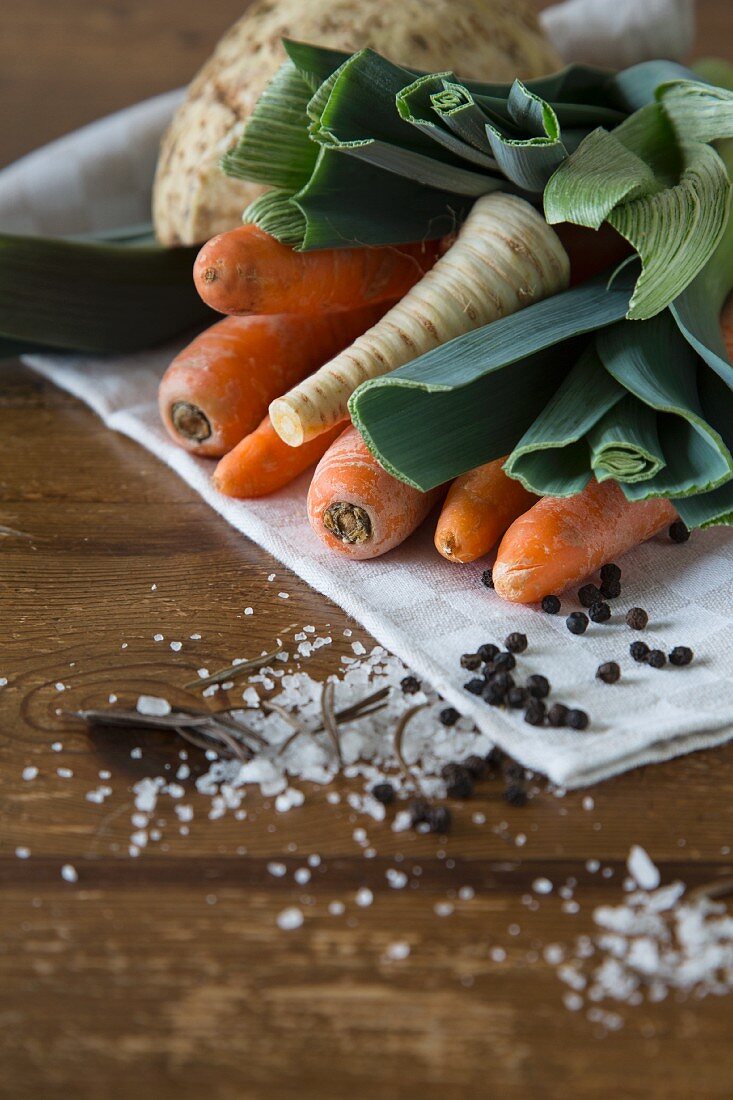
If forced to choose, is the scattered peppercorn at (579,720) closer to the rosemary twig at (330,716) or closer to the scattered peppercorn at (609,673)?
the scattered peppercorn at (609,673)

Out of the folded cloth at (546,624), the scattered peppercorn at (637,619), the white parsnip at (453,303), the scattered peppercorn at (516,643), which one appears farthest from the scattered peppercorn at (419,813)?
the white parsnip at (453,303)

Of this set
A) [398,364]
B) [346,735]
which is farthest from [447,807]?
[398,364]

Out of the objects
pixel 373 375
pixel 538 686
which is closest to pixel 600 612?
pixel 538 686

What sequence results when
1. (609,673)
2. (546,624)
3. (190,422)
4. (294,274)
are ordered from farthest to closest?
(190,422) → (294,274) → (546,624) → (609,673)

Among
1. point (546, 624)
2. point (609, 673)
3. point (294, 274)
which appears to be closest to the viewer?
point (609, 673)

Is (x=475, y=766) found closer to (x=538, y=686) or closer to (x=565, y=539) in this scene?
(x=538, y=686)

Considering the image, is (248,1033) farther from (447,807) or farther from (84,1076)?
(447,807)

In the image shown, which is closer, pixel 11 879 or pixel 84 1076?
pixel 84 1076
